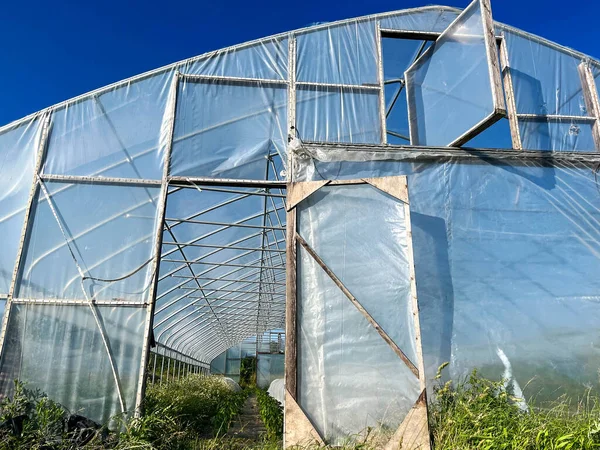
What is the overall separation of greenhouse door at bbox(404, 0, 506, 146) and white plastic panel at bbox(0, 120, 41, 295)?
17.4ft

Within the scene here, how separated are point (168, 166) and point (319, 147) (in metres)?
2.01

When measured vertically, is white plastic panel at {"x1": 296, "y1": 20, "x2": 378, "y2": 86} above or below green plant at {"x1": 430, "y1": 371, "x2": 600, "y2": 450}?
above

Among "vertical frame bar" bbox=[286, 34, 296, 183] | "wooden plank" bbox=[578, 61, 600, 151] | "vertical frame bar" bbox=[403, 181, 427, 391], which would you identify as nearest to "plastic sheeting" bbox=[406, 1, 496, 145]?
"vertical frame bar" bbox=[403, 181, 427, 391]

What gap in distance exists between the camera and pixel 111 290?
213 inches

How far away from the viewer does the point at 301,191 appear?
5484 millimetres

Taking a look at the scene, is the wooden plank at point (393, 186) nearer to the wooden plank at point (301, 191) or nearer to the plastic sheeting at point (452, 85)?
the wooden plank at point (301, 191)

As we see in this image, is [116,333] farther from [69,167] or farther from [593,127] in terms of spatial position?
[593,127]

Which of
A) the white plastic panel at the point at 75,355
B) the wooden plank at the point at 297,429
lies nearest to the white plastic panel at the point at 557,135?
the wooden plank at the point at 297,429

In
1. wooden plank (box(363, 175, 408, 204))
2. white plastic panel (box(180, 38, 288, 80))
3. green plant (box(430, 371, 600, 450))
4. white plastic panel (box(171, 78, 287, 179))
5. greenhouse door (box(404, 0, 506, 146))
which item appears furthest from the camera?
white plastic panel (box(180, 38, 288, 80))

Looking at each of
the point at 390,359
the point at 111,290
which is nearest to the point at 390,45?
the point at 390,359

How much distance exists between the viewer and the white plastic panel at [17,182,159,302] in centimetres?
538

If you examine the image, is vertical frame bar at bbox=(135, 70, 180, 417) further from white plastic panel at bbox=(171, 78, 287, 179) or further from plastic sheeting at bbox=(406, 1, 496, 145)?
plastic sheeting at bbox=(406, 1, 496, 145)

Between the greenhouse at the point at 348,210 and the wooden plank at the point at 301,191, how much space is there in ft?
0.06

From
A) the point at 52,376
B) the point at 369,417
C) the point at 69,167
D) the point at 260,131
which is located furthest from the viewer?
the point at 260,131
